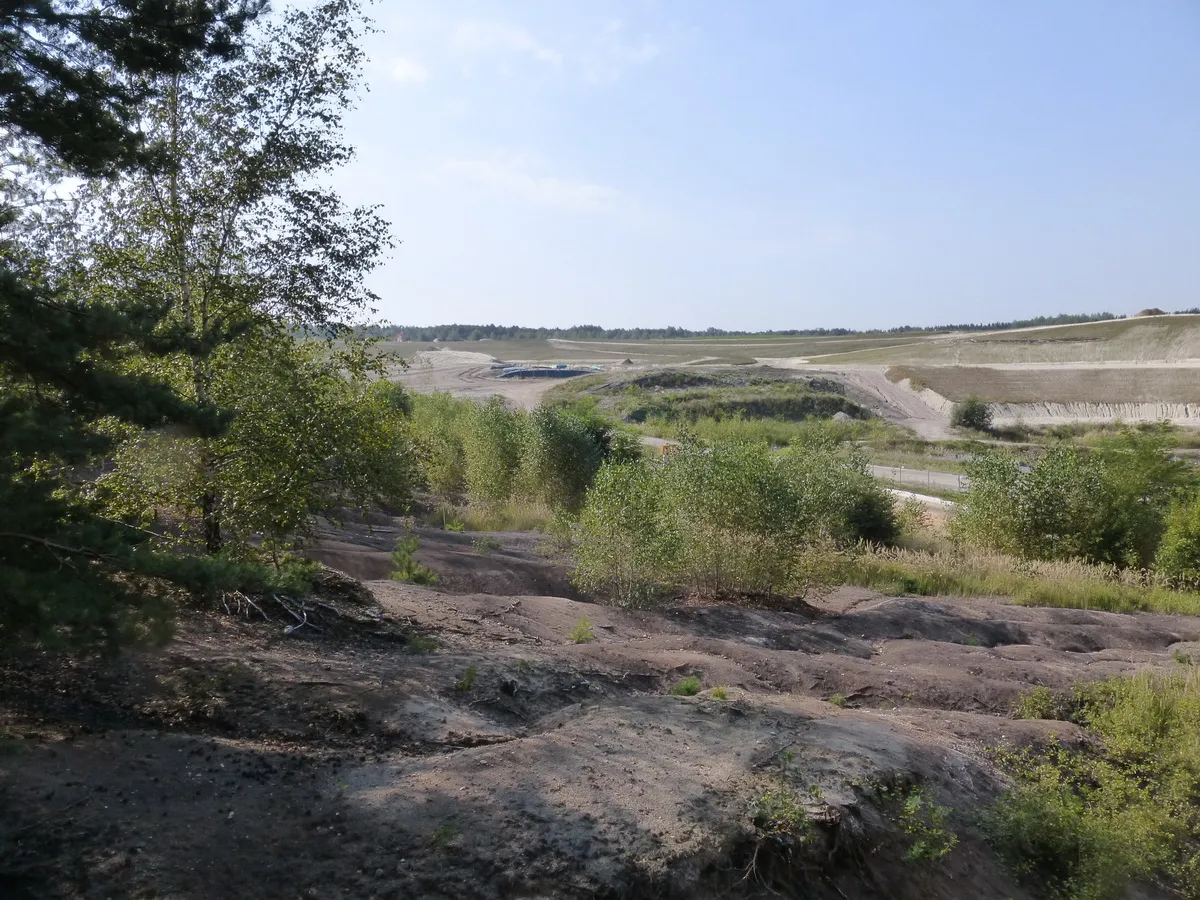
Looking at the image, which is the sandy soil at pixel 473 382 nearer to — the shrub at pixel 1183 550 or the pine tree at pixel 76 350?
the shrub at pixel 1183 550

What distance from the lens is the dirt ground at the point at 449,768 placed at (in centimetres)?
491

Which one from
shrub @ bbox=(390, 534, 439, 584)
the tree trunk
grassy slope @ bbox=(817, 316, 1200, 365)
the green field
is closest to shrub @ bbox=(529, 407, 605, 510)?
shrub @ bbox=(390, 534, 439, 584)

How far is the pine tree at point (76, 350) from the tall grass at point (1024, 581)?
48.0 feet

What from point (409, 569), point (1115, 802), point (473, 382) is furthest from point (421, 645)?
point (473, 382)

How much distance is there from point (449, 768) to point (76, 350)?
11.6ft

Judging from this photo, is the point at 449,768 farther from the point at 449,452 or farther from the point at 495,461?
the point at 449,452

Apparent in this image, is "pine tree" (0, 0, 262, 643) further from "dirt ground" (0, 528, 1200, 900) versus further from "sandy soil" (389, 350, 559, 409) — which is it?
"sandy soil" (389, 350, 559, 409)

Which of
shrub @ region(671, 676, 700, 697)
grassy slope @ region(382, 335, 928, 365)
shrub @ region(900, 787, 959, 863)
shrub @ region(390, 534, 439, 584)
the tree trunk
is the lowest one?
shrub @ region(900, 787, 959, 863)

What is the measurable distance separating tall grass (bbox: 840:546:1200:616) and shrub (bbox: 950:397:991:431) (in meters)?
41.8

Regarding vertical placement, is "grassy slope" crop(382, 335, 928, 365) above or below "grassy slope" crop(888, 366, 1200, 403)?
above

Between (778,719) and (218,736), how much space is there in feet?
14.9

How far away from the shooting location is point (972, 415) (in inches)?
2406

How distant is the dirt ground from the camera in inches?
193

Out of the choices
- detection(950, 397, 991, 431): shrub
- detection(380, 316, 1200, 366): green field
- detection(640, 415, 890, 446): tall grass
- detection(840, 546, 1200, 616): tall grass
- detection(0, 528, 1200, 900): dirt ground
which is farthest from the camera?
detection(380, 316, 1200, 366): green field
